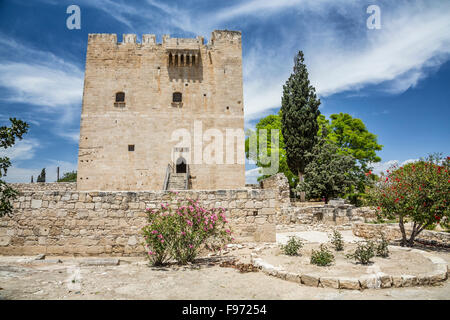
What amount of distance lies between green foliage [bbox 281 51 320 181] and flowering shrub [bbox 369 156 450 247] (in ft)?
47.8

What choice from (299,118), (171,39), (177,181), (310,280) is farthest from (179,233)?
(299,118)

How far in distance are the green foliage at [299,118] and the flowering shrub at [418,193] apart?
1455 cm

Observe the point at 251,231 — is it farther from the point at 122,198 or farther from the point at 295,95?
the point at 295,95

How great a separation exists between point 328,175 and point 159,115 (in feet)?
41.9

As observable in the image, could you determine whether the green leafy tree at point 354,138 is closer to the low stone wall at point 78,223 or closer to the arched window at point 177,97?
the arched window at point 177,97

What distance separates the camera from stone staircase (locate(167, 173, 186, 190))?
17.7 metres

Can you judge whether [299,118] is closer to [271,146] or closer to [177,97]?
[271,146]

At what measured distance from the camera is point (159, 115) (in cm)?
1970

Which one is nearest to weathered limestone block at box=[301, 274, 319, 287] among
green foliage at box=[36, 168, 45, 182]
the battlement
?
the battlement

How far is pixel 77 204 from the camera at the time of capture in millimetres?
7668

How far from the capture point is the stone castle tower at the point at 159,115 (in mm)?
19125

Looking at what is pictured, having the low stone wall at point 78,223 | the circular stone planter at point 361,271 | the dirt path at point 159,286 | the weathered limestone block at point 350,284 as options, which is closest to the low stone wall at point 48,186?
the low stone wall at point 78,223

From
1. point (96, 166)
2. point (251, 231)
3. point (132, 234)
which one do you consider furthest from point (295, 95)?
point (132, 234)
